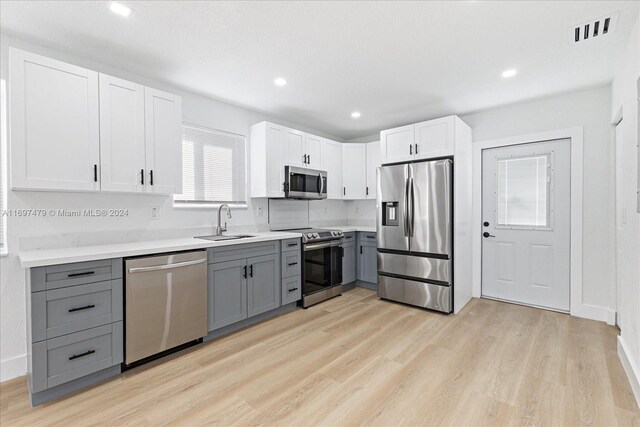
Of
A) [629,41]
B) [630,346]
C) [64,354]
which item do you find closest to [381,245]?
[630,346]

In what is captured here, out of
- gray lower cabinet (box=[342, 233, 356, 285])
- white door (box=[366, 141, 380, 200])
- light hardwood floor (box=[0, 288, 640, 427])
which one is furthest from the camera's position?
white door (box=[366, 141, 380, 200])

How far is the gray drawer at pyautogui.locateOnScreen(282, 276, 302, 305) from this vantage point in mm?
3582

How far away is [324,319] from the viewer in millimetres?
3441

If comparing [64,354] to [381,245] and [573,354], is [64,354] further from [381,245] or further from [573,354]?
[573,354]

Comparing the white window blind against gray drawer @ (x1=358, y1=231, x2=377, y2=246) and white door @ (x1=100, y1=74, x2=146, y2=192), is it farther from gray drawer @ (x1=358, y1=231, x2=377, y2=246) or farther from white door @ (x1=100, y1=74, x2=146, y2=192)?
gray drawer @ (x1=358, y1=231, x2=377, y2=246)

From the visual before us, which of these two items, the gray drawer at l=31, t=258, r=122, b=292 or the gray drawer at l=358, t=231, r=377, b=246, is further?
the gray drawer at l=358, t=231, r=377, b=246

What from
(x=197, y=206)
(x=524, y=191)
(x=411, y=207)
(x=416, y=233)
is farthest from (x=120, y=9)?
(x=524, y=191)

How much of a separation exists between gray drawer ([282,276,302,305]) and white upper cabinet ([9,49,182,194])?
1.61 metres

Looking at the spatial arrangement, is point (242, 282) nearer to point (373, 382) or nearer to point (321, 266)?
point (321, 266)

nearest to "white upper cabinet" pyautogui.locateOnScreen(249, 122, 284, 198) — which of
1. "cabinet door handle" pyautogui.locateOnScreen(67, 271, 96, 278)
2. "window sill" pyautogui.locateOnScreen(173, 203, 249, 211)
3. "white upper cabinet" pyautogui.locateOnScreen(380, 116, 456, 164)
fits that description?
"window sill" pyautogui.locateOnScreen(173, 203, 249, 211)

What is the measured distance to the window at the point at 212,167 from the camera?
3.38 metres

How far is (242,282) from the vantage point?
10.2 ft

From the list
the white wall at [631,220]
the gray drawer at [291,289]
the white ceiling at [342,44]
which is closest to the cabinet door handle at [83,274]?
the white ceiling at [342,44]

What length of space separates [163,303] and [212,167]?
1.73 meters
